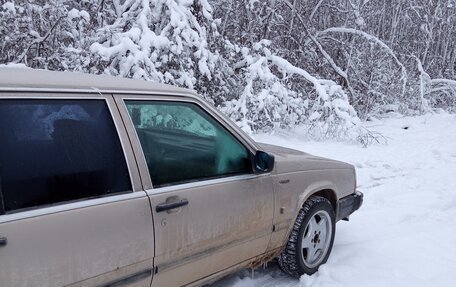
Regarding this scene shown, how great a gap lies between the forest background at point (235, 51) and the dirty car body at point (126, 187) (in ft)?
17.3

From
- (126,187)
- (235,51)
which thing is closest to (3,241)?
(126,187)

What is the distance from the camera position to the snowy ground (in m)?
3.70

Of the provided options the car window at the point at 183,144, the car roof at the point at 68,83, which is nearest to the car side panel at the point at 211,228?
the car window at the point at 183,144

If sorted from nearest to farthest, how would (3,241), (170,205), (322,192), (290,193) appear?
(3,241) < (170,205) < (290,193) < (322,192)

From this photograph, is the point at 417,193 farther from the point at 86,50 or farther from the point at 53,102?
the point at 86,50

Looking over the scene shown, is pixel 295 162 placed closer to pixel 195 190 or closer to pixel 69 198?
pixel 195 190

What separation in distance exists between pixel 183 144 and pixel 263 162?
0.61 metres

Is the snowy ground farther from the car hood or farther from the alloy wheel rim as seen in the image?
the car hood

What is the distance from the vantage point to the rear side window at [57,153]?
1.94 m

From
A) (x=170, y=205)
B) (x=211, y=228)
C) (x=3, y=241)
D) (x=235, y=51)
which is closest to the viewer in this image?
(x=3, y=241)

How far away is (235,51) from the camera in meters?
10.4

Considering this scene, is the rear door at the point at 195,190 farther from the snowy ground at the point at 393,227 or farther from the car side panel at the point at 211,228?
the snowy ground at the point at 393,227

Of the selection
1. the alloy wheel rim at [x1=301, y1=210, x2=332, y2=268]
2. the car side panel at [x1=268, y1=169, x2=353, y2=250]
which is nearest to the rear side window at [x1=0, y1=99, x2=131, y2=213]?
the car side panel at [x1=268, y1=169, x2=353, y2=250]

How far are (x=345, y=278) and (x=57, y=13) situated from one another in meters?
7.98
